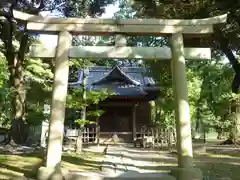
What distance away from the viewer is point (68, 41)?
7.13 meters

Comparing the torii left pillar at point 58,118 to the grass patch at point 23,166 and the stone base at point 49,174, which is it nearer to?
the stone base at point 49,174

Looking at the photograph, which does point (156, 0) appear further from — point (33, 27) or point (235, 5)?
point (33, 27)

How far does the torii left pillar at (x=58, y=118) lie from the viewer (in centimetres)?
645

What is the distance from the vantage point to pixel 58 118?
664 centimetres

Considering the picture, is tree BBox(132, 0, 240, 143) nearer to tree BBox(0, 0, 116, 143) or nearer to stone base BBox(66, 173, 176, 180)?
tree BBox(0, 0, 116, 143)

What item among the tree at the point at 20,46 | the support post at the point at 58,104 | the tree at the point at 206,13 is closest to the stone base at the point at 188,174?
the support post at the point at 58,104

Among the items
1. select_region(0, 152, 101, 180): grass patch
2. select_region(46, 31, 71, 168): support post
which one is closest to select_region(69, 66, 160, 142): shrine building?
select_region(0, 152, 101, 180): grass patch

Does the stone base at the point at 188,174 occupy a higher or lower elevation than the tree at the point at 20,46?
lower

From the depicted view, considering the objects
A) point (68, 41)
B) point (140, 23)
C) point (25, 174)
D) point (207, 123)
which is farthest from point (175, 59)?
point (207, 123)

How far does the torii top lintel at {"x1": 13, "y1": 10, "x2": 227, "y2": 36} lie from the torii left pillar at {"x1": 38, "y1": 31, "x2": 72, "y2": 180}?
0.29 m

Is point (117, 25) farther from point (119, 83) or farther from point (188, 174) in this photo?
point (119, 83)

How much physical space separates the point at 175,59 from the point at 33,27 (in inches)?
133

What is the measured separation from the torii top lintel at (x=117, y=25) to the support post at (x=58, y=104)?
0.28 meters

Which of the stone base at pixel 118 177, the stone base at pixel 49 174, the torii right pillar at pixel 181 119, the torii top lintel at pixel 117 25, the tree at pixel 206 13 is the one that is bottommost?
the stone base at pixel 118 177
